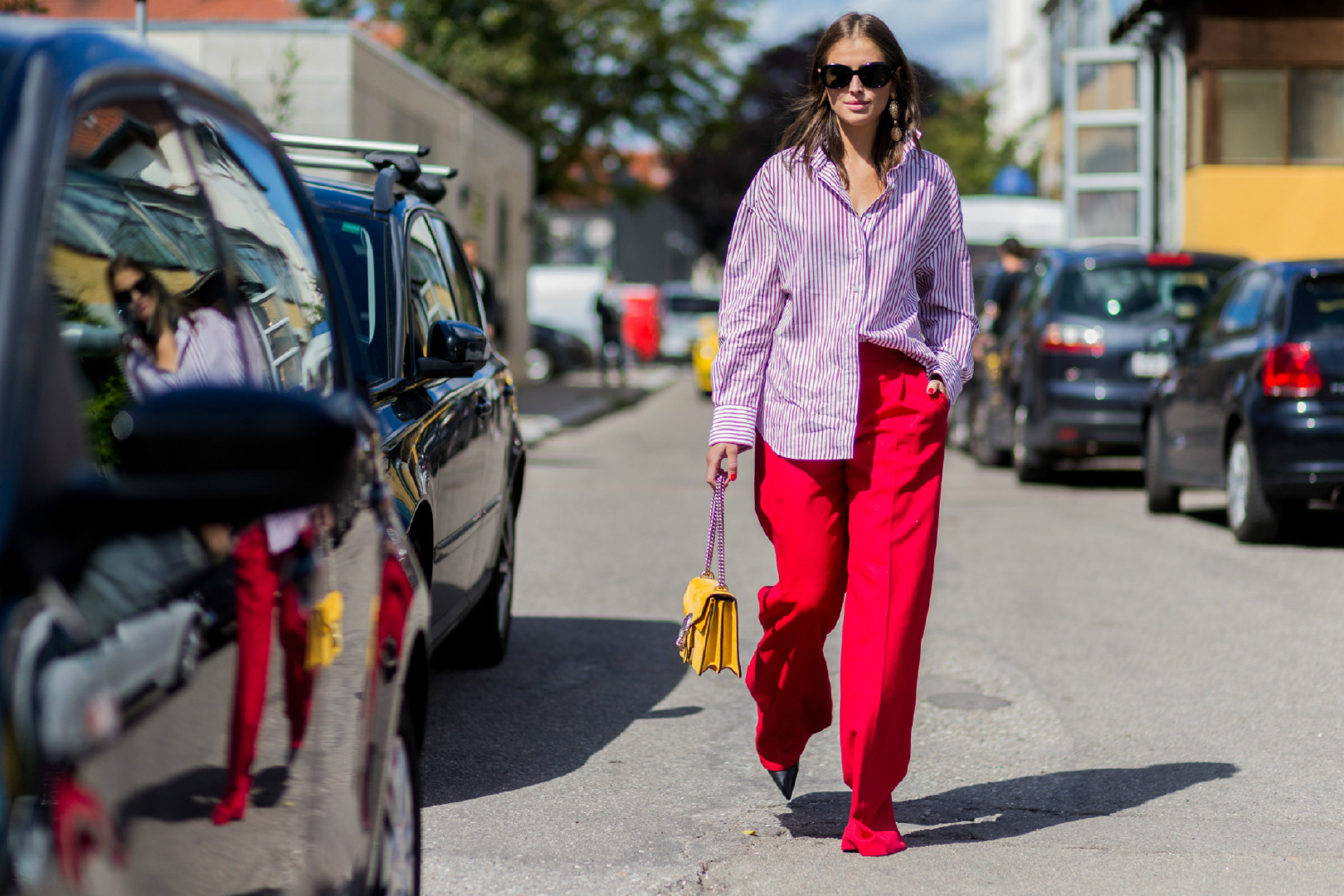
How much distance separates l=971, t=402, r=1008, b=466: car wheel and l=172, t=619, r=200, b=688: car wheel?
14.5 metres

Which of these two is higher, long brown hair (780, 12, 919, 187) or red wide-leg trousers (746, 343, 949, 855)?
long brown hair (780, 12, 919, 187)

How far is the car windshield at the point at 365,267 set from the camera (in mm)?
5645

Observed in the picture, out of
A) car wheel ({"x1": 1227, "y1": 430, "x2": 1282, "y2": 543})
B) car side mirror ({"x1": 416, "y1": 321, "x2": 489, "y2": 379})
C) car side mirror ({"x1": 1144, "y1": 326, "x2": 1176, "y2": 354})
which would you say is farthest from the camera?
car side mirror ({"x1": 1144, "y1": 326, "x2": 1176, "y2": 354})

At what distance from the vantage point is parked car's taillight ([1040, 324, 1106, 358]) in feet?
45.3

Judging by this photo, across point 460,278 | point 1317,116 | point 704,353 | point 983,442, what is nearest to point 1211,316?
point 983,442

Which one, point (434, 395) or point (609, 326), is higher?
point (609, 326)

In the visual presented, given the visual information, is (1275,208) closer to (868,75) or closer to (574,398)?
(574,398)

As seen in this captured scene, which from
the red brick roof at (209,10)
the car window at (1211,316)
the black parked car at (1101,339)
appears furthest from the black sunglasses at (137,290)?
the red brick roof at (209,10)

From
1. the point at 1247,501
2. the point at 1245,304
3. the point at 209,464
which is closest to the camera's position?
the point at 209,464

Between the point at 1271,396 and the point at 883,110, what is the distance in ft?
21.2

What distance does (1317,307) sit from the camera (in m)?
10.1

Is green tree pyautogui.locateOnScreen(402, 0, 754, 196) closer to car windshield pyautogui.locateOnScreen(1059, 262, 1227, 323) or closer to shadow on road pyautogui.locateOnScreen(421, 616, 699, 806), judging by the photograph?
car windshield pyautogui.locateOnScreen(1059, 262, 1227, 323)

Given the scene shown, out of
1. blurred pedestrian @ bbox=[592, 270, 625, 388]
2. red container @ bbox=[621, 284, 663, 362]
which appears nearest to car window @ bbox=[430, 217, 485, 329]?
blurred pedestrian @ bbox=[592, 270, 625, 388]

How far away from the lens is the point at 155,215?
125 inches
